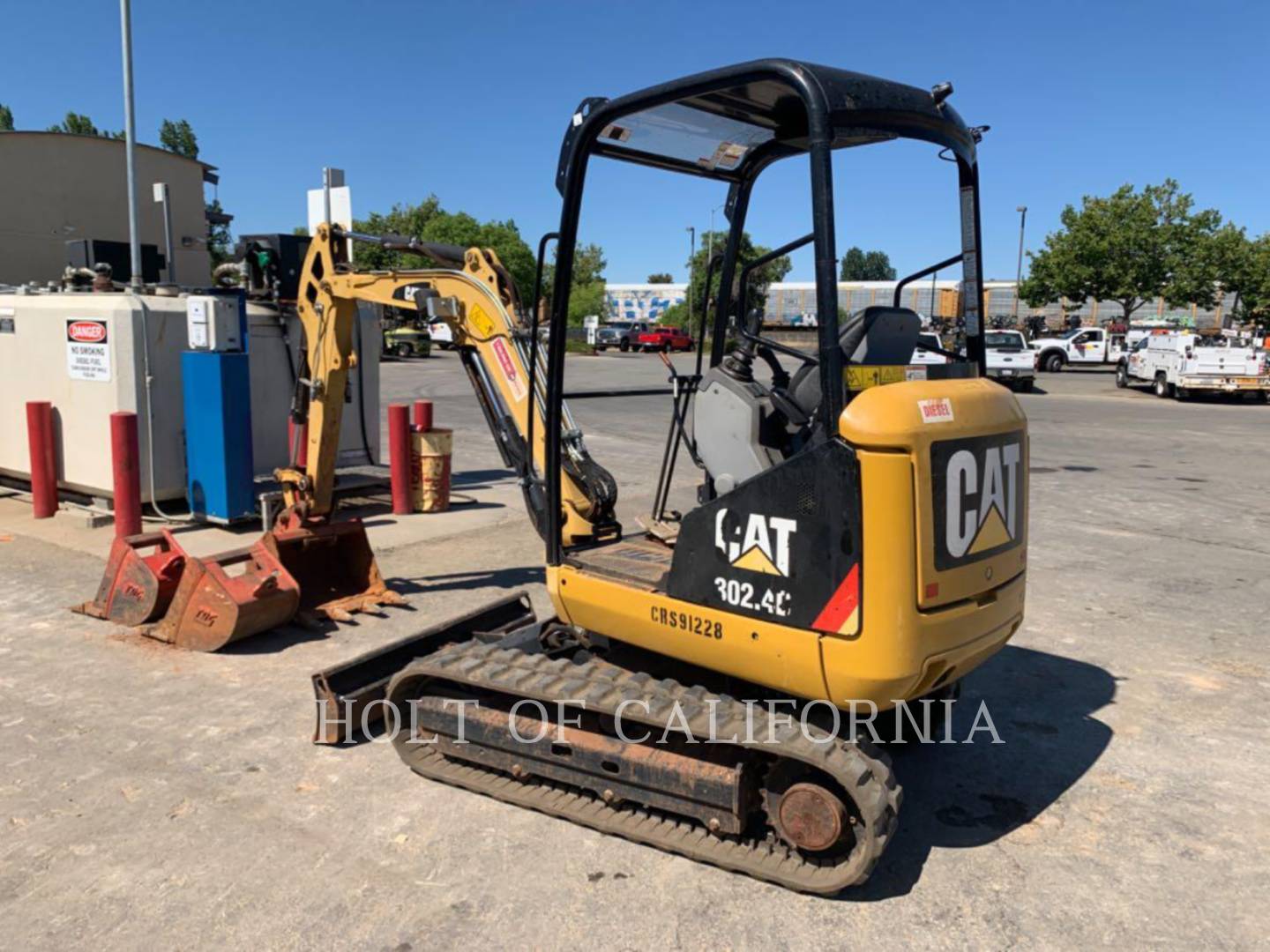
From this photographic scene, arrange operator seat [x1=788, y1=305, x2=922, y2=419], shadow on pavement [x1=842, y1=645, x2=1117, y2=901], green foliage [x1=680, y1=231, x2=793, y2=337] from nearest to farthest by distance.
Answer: operator seat [x1=788, y1=305, x2=922, y2=419] → shadow on pavement [x1=842, y1=645, x2=1117, y2=901] → green foliage [x1=680, y1=231, x2=793, y2=337]

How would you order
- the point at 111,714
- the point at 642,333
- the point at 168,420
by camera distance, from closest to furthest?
the point at 111,714
the point at 168,420
the point at 642,333

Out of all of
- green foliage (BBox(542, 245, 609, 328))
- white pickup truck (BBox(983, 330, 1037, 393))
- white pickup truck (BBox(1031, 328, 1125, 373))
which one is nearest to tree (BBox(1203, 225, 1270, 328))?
white pickup truck (BBox(1031, 328, 1125, 373))

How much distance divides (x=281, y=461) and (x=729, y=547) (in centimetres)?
791

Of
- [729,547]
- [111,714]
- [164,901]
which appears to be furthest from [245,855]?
[729,547]

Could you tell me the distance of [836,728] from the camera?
12.1ft

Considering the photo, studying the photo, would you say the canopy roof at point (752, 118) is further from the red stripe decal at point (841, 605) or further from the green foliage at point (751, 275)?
the red stripe decal at point (841, 605)

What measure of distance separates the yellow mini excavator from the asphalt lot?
0.83 ft

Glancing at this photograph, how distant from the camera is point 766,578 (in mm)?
3514

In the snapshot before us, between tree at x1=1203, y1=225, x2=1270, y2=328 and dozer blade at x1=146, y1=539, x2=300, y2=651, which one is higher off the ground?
tree at x1=1203, y1=225, x2=1270, y2=328

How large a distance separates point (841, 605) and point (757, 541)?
38 cm

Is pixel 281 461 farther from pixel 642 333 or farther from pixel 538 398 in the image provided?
pixel 642 333

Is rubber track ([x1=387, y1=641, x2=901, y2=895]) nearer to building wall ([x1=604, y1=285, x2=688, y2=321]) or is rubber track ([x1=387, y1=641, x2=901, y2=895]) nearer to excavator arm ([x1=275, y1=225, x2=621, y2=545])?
excavator arm ([x1=275, y1=225, x2=621, y2=545])

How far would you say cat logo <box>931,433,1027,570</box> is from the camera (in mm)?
3344

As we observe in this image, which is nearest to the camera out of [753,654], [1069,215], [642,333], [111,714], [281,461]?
[753,654]
